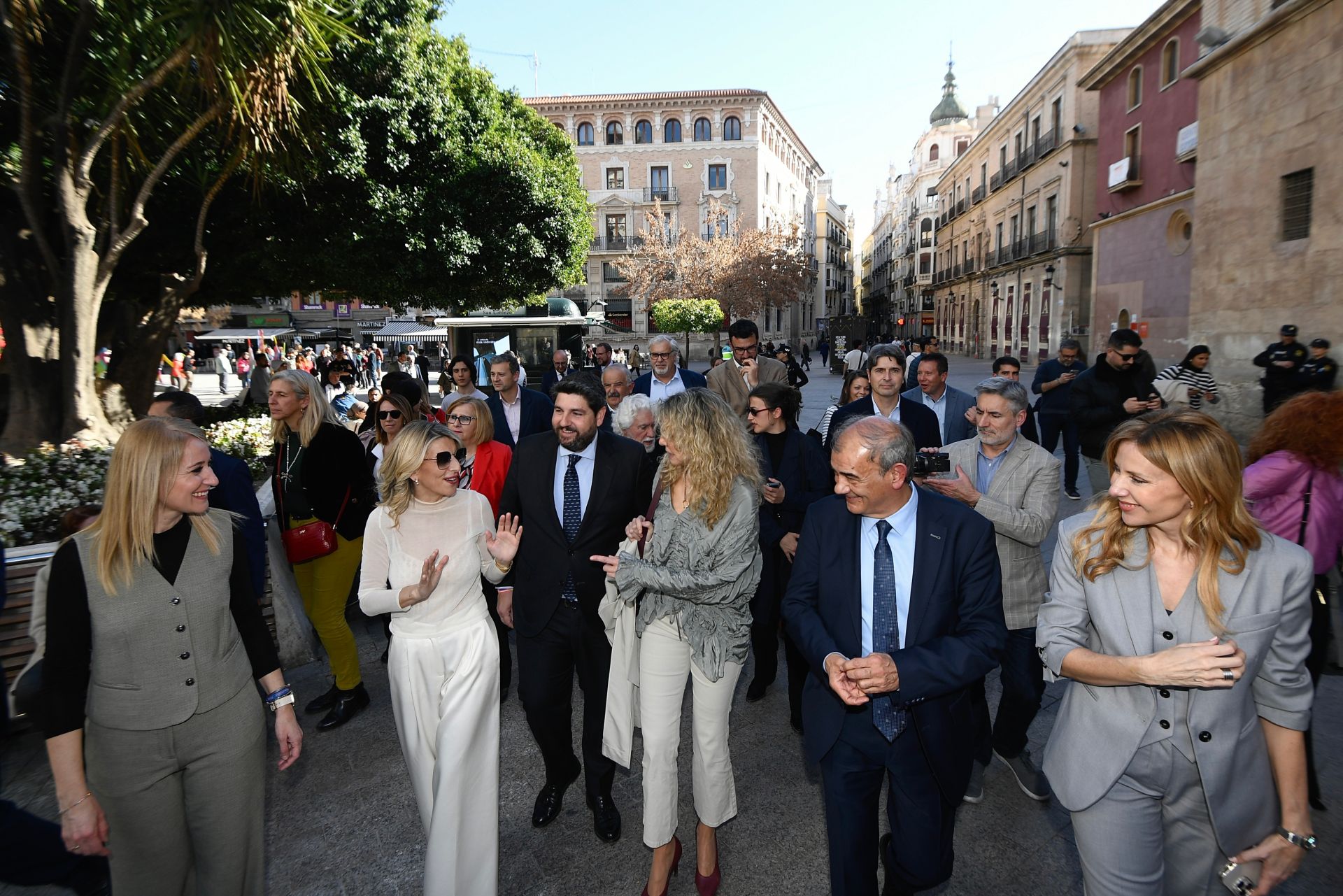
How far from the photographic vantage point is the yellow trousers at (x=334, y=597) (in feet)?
14.1

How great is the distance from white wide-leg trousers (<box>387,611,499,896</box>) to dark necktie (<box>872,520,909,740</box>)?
1475mm

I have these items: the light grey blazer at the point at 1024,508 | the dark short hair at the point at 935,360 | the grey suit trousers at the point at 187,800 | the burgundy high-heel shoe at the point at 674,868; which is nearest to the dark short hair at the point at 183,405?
the grey suit trousers at the point at 187,800

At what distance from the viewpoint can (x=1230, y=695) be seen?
1932mm

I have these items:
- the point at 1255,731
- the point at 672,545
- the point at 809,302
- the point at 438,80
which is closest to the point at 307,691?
the point at 672,545

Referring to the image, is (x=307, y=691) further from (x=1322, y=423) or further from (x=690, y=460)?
(x=1322, y=423)

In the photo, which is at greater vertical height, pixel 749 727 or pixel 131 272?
pixel 131 272

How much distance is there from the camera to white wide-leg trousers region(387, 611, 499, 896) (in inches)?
107

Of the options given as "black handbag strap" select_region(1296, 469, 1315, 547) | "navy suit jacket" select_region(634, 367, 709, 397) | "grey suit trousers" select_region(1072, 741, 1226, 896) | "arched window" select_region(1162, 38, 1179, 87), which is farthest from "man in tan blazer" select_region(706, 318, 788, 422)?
"arched window" select_region(1162, 38, 1179, 87)

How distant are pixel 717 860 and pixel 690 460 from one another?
5.44 feet

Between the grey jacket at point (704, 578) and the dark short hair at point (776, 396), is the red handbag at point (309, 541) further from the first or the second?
the dark short hair at point (776, 396)

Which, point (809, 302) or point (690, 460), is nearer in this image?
point (690, 460)

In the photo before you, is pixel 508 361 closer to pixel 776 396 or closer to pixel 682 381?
pixel 682 381

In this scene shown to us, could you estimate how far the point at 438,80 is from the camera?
13.0 m

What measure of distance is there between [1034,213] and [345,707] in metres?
36.0
